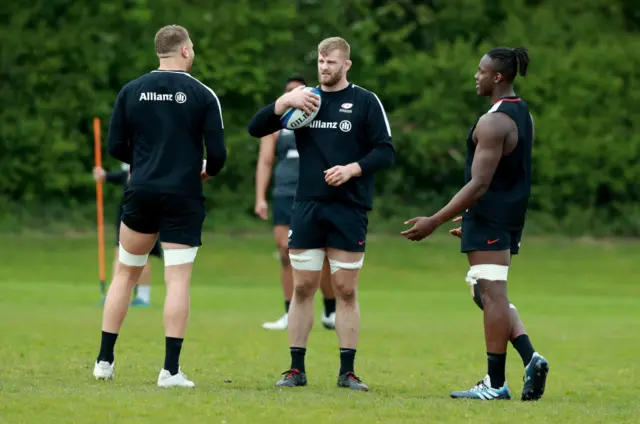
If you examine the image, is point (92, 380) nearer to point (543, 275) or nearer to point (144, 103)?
point (144, 103)

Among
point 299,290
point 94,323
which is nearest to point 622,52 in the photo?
point 94,323

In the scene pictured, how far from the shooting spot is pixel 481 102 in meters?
27.9

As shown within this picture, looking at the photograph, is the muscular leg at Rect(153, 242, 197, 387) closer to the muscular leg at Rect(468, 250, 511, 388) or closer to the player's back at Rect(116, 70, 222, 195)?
the player's back at Rect(116, 70, 222, 195)

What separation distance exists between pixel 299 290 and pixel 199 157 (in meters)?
1.13

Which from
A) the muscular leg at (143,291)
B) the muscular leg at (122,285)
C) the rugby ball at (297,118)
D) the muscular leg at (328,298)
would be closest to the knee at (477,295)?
the rugby ball at (297,118)

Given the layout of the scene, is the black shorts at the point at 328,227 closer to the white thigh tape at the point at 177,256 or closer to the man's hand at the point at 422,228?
the man's hand at the point at 422,228

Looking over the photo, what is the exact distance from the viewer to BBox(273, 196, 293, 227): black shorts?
525 inches

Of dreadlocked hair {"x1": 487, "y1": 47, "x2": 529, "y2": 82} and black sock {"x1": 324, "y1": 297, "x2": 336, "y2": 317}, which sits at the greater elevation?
dreadlocked hair {"x1": 487, "y1": 47, "x2": 529, "y2": 82}

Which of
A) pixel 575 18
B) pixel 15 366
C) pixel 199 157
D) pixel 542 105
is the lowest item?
pixel 15 366

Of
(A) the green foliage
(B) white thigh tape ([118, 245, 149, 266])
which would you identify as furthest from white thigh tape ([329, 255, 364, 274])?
(A) the green foliage

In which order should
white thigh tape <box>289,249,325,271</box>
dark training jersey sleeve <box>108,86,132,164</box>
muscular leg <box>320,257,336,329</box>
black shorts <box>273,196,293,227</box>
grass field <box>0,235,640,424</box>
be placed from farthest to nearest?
black shorts <box>273,196,293,227</box>
muscular leg <box>320,257,336,329</box>
white thigh tape <box>289,249,325,271</box>
dark training jersey sleeve <box>108,86,132,164</box>
grass field <box>0,235,640,424</box>

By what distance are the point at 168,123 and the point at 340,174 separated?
1.11 m

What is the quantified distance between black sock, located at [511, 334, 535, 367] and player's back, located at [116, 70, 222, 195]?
7.18 ft

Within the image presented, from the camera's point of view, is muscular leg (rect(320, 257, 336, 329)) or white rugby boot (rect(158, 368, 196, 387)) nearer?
white rugby boot (rect(158, 368, 196, 387))
